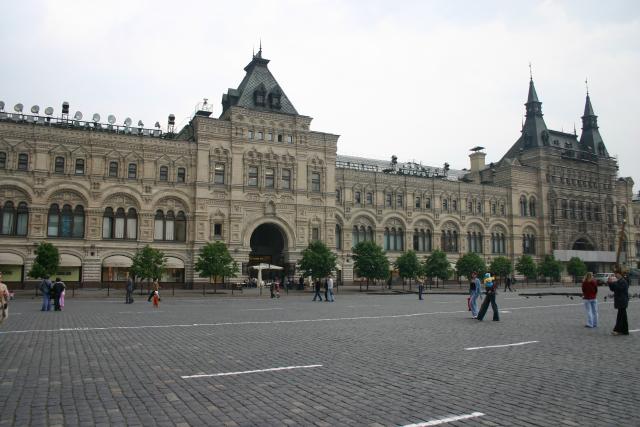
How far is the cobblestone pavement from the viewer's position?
755 cm

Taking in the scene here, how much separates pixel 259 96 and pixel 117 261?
927 inches

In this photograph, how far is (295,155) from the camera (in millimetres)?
59188

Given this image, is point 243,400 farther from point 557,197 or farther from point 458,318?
point 557,197

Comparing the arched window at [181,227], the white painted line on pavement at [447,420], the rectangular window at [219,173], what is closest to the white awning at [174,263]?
the arched window at [181,227]

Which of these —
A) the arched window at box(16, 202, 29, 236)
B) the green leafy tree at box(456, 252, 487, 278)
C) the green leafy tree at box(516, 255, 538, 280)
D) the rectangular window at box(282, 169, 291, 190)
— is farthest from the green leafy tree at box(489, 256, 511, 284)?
the arched window at box(16, 202, 29, 236)

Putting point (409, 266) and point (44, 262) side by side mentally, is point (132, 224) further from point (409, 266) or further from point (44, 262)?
point (409, 266)

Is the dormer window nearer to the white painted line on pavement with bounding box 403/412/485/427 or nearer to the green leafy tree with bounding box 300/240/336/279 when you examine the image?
the green leafy tree with bounding box 300/240/336/279

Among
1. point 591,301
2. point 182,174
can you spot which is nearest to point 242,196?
point 182,174

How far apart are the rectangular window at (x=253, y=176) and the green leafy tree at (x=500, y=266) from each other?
33894 millimetres

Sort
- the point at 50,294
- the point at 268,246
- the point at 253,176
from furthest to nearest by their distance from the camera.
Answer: the point at 268,246 → the point at 253,176 → the point at 50,294

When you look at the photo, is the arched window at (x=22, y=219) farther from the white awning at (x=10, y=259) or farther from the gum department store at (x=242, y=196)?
the white awning at (x=10, y=259)

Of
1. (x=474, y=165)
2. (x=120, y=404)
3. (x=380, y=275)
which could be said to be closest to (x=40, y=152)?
(x=380, y=275)

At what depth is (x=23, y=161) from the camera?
1892 inches

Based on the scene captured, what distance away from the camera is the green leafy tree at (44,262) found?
1663 inches
